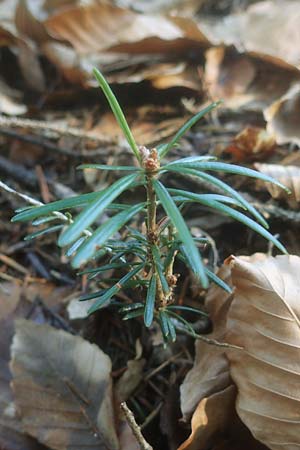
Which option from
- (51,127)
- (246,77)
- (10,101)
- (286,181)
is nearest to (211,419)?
(286,181)

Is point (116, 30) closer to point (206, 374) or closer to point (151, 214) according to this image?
point (151, 214)

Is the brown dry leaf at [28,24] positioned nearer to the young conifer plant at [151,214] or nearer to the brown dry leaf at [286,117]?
the brown dry leaf at [286,117]

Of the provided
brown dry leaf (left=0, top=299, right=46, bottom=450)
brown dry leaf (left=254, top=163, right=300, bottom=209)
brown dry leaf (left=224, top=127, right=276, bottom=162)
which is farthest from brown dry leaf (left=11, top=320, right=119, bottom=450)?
brown dry leaf (left=224, top=127, right=276, bottom=162)

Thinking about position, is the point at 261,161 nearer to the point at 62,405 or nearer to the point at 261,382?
the point at 261,382

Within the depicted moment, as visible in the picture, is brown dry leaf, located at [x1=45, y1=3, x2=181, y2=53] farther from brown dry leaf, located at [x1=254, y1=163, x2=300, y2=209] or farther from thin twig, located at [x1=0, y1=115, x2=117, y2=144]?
brown dry leaf, located at [x1=254, y1=163, x2=300, y2=209]

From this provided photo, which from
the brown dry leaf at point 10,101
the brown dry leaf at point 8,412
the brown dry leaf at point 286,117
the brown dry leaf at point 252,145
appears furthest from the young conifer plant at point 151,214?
the brown dry leaf at point 10,101

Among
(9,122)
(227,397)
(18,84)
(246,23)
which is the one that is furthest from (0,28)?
(227,397)
